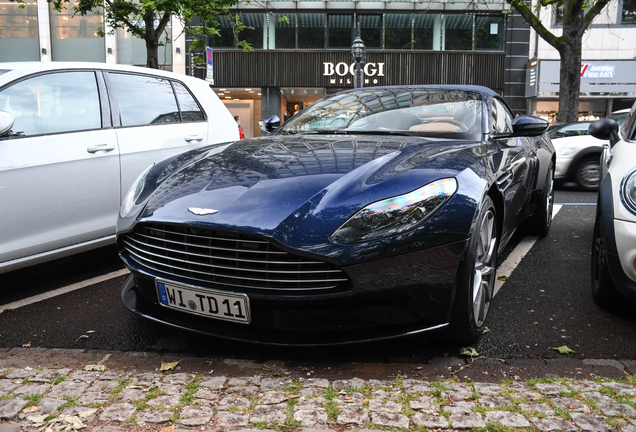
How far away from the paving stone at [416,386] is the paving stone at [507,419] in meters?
0.29

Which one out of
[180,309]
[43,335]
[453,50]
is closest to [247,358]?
[180,309]

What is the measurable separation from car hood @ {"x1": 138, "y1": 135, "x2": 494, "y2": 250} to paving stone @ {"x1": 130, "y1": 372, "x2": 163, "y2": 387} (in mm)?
704

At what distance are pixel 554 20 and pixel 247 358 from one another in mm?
25141

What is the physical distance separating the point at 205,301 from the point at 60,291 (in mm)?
1895

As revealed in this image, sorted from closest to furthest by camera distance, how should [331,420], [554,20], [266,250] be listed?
[331,420]
[266,250]
[554,20]

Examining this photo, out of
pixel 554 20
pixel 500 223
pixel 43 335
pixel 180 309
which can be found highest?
pixel 554 20

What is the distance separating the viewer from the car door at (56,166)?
3586 millimetres

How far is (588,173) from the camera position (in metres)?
9.29

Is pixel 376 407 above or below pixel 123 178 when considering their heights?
below

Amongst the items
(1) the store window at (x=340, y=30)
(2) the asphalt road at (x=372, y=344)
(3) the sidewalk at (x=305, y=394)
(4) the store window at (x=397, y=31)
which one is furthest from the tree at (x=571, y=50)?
(3) the sidewalk at (x=305, y=394)

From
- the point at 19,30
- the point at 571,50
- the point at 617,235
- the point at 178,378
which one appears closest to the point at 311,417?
the point at 178,378

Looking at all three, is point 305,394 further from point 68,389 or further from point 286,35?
point 286,35

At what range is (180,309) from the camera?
2.65 m

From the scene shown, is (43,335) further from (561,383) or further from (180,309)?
(561,383)
